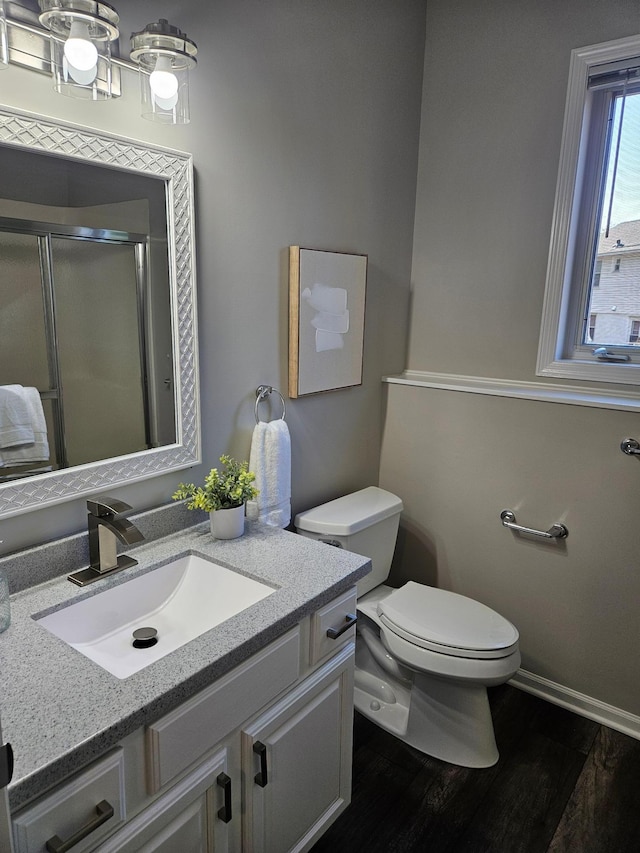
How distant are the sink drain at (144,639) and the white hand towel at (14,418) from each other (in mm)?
490

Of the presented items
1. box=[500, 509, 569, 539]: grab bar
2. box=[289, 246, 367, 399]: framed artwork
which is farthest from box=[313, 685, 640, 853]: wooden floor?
box=[289, 246, 367, 399]: framed artwork

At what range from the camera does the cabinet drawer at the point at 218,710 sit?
3.34ft

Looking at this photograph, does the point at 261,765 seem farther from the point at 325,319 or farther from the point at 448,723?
the point at 325,319

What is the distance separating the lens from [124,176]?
4.55 feet

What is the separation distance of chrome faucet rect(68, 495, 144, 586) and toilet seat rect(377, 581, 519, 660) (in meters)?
0.96

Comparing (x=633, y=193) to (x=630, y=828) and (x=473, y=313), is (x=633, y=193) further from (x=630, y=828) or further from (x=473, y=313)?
(x=630, y=828)

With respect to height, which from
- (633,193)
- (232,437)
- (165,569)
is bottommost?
(165,569)

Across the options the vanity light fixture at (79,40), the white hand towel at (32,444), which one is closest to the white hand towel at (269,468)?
the white hand towel at (32,444)

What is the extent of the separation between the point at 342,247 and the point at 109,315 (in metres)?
0.98

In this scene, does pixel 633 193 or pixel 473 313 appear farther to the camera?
pixel 473 313

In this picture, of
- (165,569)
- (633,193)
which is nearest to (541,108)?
(633,193)

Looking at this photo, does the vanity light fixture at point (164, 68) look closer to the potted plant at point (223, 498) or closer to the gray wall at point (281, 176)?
the gray wall at point (281, 176)

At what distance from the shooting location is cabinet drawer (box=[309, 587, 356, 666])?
1.37 meters

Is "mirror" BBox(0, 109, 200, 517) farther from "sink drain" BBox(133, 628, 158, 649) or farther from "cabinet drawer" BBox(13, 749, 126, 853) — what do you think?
"cabinet drawer" BBox(13, 749, 126, 853)
